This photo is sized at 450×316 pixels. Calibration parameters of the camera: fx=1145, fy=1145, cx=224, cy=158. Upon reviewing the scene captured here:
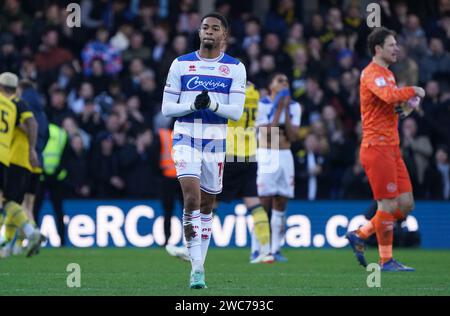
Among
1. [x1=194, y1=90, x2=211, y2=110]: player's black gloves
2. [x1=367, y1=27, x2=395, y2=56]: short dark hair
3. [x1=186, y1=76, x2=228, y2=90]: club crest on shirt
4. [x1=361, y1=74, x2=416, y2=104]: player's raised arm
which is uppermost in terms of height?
[x1=367, y1=27, x2=395, y2=56]: short dark hair

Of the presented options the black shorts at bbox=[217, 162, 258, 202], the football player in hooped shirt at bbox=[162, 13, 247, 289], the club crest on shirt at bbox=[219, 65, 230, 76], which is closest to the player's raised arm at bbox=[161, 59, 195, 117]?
the football player in hooped shirt at bbox=[162, 13, 247, 289]

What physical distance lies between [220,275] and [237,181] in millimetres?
2977

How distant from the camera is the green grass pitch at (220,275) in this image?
33.2 feet

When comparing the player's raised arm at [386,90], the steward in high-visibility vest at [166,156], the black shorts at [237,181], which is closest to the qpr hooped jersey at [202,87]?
the player's raised arm at [386,90]

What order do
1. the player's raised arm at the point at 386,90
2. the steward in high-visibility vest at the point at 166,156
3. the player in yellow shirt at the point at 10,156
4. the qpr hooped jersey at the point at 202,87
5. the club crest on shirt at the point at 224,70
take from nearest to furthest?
1. the qpr hooped jersey at the point at 202,87
2. the club crest on shirt at the point at 224,70
3. the player's raised arm at the point at 386,90
4. the player in yellow shirt at the point at 10,156
5. the steward in high-visibility vest at the point at 166,156

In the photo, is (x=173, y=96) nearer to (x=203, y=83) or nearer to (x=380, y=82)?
(x=203, y=83)

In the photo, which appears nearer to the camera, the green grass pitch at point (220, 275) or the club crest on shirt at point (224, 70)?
the green grass pitch at point (220, 275)

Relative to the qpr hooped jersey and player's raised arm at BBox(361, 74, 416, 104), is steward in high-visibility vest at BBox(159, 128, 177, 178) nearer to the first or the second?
player's raised arm at BBox(361, 74, 416, 104)

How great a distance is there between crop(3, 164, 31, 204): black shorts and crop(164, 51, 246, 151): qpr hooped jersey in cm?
500

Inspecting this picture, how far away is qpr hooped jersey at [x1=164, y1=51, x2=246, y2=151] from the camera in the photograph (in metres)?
10.6

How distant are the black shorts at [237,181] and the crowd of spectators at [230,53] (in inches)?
161

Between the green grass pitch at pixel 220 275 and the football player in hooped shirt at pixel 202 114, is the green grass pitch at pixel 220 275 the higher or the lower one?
the lower one

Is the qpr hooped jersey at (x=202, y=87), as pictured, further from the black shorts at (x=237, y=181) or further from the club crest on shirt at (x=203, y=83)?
the black shorts at (x=237, y=181)

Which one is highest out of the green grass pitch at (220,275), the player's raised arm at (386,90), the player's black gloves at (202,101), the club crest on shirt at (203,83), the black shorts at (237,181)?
the player's raised arm at (386,90)
